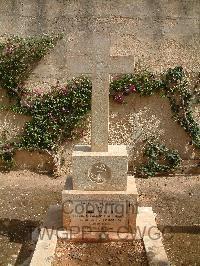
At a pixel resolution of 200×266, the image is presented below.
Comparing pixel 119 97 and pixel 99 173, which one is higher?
pixel 119 97

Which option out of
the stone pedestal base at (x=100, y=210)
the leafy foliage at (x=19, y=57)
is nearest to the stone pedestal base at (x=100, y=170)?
the stone pedestal base at (x=100, y=210)

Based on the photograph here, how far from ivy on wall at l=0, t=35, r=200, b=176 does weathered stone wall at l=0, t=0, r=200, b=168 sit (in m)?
0.22

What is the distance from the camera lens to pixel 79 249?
19.4 ft

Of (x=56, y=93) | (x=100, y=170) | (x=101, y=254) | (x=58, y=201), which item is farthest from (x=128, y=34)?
(x=101, y=254)

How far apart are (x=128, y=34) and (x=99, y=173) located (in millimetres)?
4985

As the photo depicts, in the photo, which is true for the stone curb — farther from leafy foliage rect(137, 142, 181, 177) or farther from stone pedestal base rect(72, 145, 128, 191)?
leafy foliage rect(137, 142, 181, 177)

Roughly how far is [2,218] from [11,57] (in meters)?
4.15

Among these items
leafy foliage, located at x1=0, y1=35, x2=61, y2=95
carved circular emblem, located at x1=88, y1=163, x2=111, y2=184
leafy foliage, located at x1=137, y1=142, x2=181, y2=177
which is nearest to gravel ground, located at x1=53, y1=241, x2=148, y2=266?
carved circular emblem, located at x1=88, y1=163, x2=111, y2=184

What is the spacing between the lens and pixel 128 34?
32.8 feet

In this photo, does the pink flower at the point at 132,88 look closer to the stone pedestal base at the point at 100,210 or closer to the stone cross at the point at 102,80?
the stone cross at the point at 102,80

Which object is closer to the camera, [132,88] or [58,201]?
[58,201]

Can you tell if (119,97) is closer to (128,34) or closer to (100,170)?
(128,34)

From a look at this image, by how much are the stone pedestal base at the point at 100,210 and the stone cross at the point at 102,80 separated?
0.80m

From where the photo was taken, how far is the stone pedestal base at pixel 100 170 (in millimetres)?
6109
